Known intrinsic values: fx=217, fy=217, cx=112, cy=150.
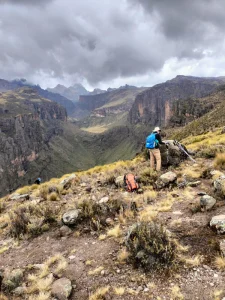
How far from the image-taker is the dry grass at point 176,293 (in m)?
4.34

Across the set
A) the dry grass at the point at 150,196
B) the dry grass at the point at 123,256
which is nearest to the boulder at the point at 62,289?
the dry grass at the point at 123,256

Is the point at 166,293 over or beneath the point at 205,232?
beneath

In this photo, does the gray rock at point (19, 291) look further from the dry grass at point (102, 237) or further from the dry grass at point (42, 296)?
the dry grass at point (102, 237)

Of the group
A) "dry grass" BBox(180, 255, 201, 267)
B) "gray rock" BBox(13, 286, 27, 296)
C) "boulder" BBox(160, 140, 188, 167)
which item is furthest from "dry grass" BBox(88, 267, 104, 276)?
"boulder" BBox(160, 140, 188, 167)

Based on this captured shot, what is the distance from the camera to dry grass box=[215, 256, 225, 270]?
487cm

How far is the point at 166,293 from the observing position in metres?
4.55

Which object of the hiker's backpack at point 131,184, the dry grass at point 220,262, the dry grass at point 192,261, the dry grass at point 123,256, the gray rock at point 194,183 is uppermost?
the gray rock at point 194,183

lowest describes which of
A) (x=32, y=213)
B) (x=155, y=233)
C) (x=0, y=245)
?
(x=0, y=245)

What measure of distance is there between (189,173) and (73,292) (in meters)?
8.22

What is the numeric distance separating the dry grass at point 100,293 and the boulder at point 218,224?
3.33 m

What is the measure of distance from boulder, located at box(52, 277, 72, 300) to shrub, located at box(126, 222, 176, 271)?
1.69 m

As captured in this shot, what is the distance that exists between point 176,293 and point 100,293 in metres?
1.63

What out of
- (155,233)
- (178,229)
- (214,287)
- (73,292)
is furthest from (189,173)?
(73,292)

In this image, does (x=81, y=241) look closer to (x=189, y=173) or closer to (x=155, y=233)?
(x=155, y=233)
